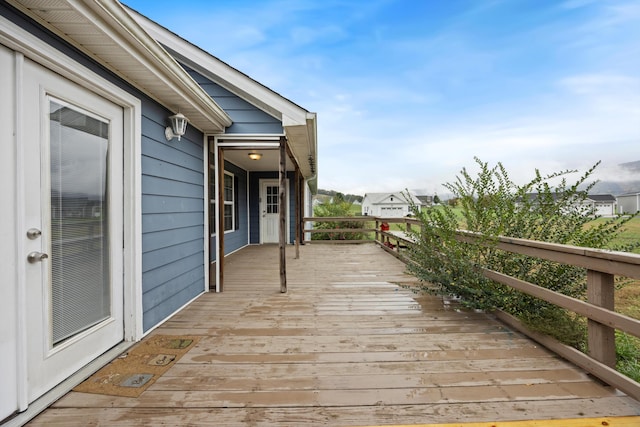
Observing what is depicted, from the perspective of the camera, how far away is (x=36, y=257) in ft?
4.85

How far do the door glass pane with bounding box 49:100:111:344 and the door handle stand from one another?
0.11 meters

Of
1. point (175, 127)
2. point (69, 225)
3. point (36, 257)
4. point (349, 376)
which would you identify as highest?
point (175, 127)

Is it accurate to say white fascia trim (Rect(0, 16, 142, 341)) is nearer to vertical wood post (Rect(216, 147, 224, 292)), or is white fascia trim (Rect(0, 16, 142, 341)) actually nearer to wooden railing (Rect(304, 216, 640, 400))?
vertical wood post (Rect(216, 147, 224, 292))

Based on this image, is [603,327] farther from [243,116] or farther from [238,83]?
[238,83]

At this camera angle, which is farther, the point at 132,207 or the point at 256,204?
the point at 256,204

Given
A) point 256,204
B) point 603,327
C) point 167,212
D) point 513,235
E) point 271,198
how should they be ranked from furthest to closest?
point 271,198, point 256,204, point 167,212, point 513,235, point 603,327

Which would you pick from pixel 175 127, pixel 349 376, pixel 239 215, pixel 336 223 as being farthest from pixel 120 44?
pixel 336 223

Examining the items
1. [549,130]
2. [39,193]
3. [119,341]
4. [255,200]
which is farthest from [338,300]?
[549,130]

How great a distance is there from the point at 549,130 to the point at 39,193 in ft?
58.3

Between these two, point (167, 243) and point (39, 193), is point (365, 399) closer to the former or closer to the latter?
point (39, 193)

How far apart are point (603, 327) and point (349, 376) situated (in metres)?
1.54

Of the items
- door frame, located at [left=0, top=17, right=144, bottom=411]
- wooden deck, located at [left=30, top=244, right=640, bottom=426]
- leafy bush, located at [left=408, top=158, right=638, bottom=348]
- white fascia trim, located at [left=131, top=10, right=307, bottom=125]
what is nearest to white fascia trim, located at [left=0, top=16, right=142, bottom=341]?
door frame, located at [left=0, top=17, right=144, bottom=411]

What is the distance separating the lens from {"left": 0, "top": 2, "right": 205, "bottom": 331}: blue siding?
2.44m

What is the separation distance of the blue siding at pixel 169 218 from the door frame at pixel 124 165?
111 millimetres
